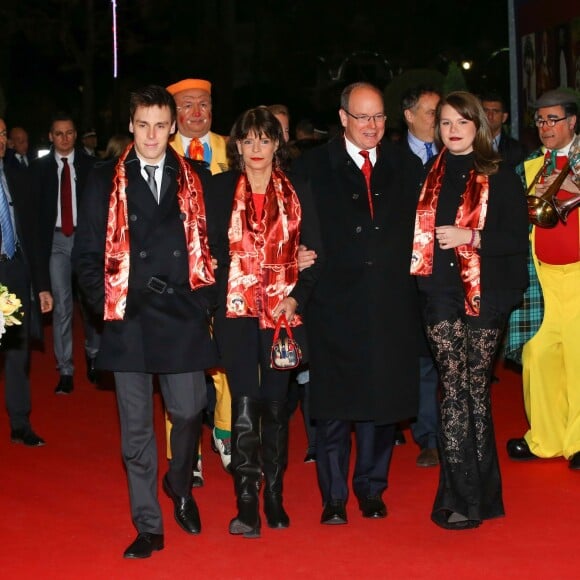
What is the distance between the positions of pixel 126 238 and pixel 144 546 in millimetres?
1409

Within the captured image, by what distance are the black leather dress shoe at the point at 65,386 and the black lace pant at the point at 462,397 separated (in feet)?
14.8

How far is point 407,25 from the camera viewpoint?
31516 mm

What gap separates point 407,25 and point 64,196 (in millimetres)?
22416

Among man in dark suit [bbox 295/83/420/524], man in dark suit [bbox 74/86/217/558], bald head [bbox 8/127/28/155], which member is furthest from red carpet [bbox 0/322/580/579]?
bald head [bbox 8/127/28/155]

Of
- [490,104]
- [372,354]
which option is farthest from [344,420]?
[490,104]

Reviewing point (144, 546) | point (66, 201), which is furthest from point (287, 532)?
point (66, 201)

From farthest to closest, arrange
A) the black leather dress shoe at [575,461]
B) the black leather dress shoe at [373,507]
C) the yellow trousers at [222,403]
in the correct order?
the yellow trousers at [222,403], the black leather dress shoe at [575,461], the black leather dress shoe at [373,507]

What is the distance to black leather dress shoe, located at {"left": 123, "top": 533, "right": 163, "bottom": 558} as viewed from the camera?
590 centimetres

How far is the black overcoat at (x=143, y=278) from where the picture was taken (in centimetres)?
592

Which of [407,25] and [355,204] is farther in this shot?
[407,25]

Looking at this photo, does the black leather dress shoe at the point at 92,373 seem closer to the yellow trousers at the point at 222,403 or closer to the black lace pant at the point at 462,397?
the yellow trousers at the point at 222,403

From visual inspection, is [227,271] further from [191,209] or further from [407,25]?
[407,25]

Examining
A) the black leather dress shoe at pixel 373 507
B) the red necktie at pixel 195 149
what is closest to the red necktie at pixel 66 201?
the red necktie at pixel 195 149

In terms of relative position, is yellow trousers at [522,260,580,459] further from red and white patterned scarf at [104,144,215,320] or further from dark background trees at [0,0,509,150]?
dark background trees at [0,0,509,150]
